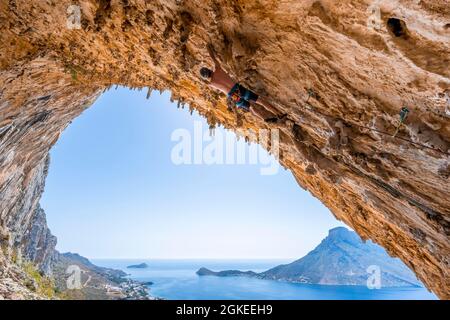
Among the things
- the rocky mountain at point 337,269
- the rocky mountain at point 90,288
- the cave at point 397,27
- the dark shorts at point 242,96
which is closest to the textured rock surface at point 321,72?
the cave at point 397,27

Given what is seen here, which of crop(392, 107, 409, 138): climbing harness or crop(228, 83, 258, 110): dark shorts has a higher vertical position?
crop(228, 83, 258, 110): dark shorts

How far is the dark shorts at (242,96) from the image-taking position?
5594mm

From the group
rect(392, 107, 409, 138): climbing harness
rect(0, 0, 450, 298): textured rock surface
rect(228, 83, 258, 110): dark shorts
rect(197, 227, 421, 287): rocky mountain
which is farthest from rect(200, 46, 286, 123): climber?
rect(197, 227, 421, 287): rocky mountain

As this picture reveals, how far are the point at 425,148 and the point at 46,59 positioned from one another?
9.68m

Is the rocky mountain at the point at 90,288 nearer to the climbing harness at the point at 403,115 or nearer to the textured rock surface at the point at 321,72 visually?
the textured rock surface at the point at 321,72

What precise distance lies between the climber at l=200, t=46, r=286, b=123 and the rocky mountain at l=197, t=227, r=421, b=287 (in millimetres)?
65086

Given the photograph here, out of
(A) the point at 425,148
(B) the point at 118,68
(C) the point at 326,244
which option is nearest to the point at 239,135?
(B) the point at 118,68

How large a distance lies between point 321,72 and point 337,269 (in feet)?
233

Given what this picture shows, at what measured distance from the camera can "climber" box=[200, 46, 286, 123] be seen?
5.61 m

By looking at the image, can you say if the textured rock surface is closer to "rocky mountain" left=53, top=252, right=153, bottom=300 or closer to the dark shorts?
the dark shorts

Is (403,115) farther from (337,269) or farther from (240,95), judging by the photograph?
(337,269)

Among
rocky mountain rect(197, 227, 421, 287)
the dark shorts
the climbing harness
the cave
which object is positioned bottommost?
rocky mountain rect(197, 227, 421, 287)

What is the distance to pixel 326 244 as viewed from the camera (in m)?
78.0

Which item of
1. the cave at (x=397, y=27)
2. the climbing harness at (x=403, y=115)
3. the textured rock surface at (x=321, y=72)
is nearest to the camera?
the cave at (x=397, y=27)
